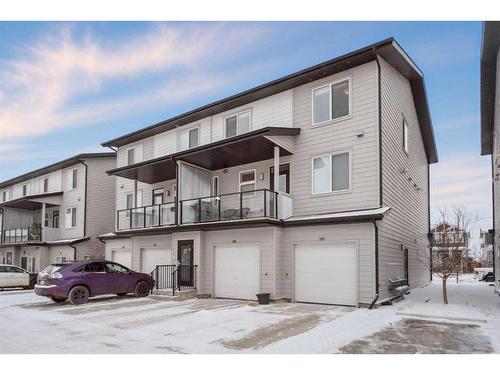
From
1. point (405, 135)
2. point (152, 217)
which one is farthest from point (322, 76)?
point (152, 217)

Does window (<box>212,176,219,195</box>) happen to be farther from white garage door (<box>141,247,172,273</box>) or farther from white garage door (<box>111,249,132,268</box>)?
white garage door (<box>111,249,132,268</box>)

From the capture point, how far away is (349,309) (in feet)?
42.9

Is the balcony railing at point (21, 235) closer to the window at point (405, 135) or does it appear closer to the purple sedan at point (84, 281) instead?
the purple sedan at point (84, 281)

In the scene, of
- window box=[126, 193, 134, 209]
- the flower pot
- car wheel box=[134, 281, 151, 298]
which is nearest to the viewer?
the flower pot

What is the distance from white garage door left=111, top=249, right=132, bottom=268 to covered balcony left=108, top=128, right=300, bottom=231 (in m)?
2.37

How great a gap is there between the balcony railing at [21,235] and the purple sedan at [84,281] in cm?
1509

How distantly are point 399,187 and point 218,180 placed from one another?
25.5ft

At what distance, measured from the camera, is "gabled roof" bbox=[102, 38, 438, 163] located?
579 inches

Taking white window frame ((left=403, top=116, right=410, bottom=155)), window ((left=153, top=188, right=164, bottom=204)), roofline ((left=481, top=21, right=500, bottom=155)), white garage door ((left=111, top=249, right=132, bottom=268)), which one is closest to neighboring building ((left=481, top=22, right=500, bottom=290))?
roofline ((left=481, top=21, right=500, bottom=155))

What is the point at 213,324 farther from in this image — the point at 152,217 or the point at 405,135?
the point at 405,135

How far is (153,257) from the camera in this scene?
20688 millimetres
